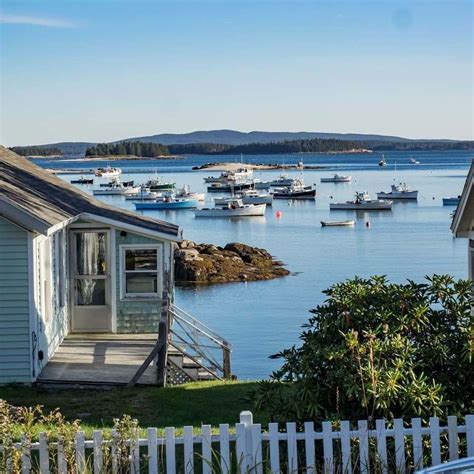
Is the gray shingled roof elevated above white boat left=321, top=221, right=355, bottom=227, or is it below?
above

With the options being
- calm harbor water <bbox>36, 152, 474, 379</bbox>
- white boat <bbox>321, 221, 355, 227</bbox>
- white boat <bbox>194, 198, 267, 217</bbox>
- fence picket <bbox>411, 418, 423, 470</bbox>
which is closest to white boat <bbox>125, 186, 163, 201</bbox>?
calm harbor water <bbox>36, 152, 474, 379</bbox>

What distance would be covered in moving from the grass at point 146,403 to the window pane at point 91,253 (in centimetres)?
492

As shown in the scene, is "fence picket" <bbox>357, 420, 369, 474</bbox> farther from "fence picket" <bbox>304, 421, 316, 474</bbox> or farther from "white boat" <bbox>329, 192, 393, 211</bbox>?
"white boat" <bbox>329, 192, 393, 211</bbox>

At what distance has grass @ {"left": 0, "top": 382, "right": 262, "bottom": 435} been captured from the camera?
14.5m

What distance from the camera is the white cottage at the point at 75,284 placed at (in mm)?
17125

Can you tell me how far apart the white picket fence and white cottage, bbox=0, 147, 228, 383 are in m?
7.86

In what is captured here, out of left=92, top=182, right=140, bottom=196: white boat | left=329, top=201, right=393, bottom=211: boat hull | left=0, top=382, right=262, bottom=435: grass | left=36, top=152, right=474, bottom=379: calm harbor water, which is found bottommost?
left=36, top=152, right=474, bottom=379: calm harbor water

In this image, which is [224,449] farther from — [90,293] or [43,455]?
[90,293]

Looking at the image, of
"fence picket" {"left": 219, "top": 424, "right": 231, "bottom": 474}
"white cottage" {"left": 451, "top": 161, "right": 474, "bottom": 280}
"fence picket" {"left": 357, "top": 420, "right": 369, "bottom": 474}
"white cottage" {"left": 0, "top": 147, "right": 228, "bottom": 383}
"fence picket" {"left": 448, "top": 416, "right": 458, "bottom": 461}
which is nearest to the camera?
"fence picket" {"left": 219, "top": 424, "right": 231, "bottom": 474}

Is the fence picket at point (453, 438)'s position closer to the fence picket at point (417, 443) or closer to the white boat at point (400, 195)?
the fence picket at point (417, 443)

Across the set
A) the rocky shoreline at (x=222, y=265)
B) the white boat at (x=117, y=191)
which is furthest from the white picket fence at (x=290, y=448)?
the white boat at (x=117, y=191)

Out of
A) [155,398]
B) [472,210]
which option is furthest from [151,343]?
[472,210]

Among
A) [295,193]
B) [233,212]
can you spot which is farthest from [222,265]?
[295,193]

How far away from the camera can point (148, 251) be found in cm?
2223
